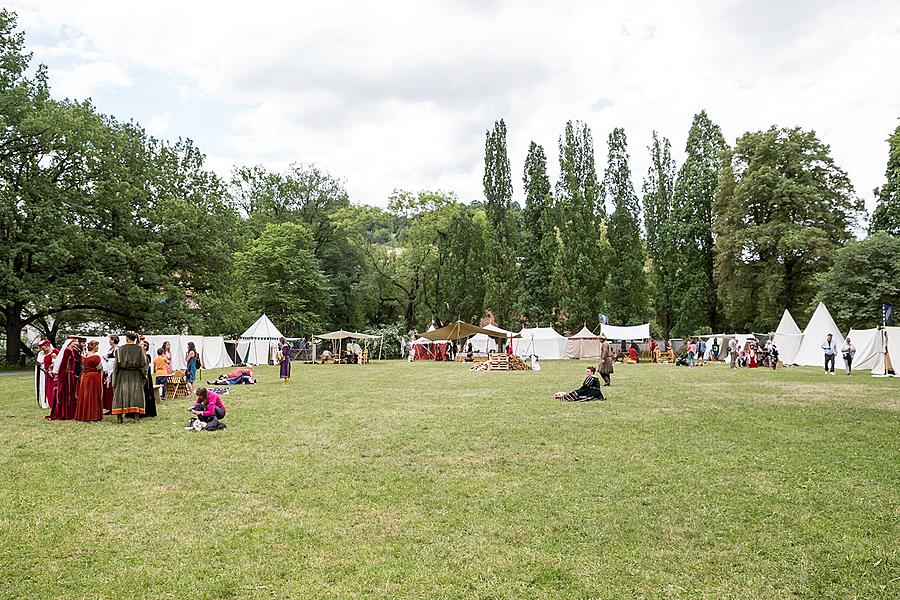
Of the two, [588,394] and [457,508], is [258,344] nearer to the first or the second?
[588,394]

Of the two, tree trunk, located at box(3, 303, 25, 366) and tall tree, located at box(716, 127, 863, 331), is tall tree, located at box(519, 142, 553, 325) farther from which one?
tree trunk, located at box(3, 303, 25, 366)

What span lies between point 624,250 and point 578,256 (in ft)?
11.2

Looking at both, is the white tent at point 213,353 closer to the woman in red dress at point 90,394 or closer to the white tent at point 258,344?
the white tent at point 258,344

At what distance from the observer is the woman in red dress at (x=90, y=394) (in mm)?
9992

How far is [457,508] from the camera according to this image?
4863 mm

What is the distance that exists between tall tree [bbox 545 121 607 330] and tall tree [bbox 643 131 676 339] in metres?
3.47

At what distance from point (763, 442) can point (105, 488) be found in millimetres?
7317

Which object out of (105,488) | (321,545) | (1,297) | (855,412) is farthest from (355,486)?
(1,297)

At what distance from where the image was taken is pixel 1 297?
77.5ft

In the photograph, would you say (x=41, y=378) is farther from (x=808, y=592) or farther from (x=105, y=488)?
(x=808, y=592)

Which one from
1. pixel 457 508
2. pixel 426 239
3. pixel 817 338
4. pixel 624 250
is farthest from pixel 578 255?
pixel 457 508

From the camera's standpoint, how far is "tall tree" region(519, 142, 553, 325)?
4478cm

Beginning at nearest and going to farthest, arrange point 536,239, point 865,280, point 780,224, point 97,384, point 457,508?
1. point 457,508
2. point 97,384
3. point 865,280
4. point 780,224
5. point 536,239

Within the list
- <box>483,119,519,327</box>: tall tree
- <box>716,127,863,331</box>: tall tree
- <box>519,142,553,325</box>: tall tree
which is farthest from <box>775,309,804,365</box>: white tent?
<box>483,119,519,327</box>: tall tree
